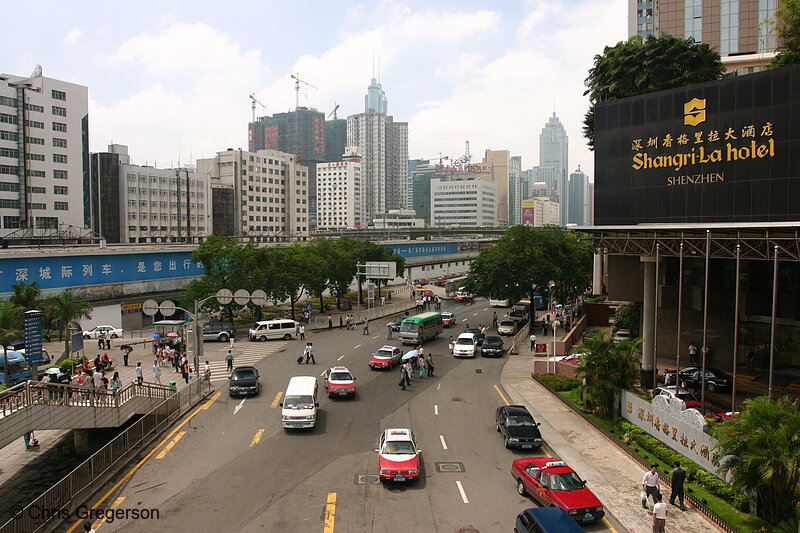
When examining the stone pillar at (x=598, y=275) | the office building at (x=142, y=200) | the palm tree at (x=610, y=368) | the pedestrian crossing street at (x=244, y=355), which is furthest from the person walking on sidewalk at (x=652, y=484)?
the office building at (x=142, y=200)

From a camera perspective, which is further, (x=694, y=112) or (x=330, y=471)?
(x=694, y=112)

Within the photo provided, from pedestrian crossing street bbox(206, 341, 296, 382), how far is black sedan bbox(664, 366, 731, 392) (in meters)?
26.6

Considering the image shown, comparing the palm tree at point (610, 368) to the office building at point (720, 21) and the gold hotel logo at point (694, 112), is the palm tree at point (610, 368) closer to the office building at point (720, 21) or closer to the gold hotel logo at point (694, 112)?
the gold hotel logo at point (694, 112)

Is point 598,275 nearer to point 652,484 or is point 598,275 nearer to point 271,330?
point 271,330

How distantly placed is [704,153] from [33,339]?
36.1 meters

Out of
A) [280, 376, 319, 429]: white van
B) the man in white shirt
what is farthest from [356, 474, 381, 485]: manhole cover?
the man in white shirt

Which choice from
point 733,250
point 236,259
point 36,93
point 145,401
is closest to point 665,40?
point 733,250

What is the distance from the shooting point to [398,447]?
23.0 m

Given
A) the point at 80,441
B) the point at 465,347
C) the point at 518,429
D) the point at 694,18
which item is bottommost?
the point at 80,441

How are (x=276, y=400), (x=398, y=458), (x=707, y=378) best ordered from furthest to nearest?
(x=276, y=400) → (x=707, y=378) → (x=398, y=458)

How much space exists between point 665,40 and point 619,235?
108 ft

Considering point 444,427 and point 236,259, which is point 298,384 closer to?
point 444,427

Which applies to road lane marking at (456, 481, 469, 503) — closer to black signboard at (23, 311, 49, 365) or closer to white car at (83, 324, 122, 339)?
black signboard at (23, 311, 49, 365)

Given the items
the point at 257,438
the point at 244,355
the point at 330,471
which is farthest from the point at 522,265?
the point at 330,471
